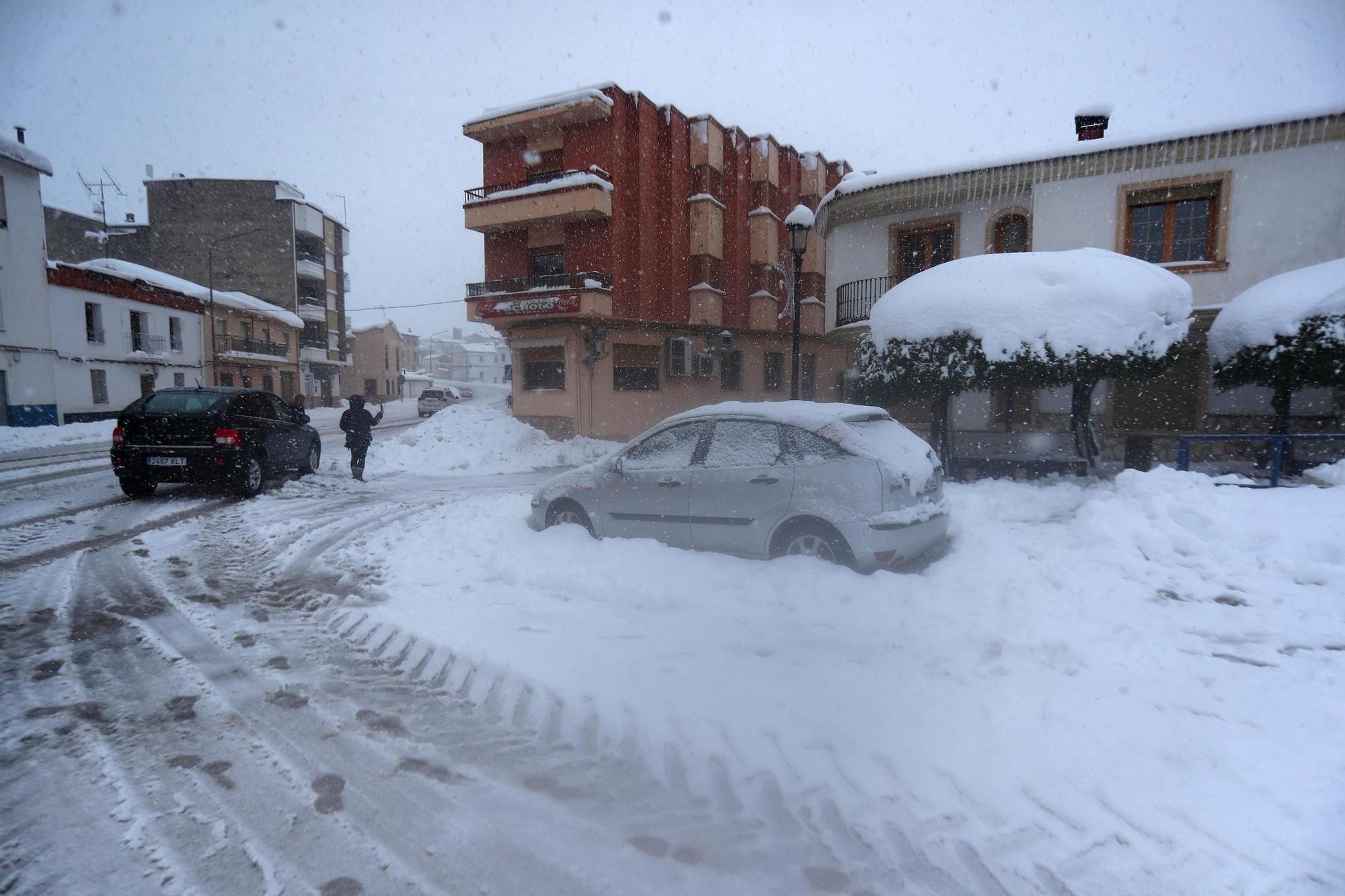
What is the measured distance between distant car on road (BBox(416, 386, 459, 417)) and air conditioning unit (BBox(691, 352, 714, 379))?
16672 mm

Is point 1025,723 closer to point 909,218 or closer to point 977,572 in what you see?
point 977,572

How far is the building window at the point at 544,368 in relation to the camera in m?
21.8

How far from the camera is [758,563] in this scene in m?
5.21

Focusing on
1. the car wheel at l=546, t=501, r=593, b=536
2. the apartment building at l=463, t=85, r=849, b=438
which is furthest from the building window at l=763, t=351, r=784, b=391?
the car wheel at l=546, t=501, r=593, b=536

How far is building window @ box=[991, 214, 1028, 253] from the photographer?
1486cm

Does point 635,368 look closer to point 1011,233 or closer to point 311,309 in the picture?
point 1011,233

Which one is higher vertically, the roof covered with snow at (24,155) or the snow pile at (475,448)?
the roof covered with snow at (24,155)

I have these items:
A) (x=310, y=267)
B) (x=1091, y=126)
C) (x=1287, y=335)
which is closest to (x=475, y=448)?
(x=1287, y=335)

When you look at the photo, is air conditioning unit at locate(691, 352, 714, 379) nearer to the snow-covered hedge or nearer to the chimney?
the chimney

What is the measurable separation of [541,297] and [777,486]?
17023mm

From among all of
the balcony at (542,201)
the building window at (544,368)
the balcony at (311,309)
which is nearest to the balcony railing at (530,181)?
the balcony at (542,201)

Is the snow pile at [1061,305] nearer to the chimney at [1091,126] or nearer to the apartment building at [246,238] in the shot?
the chimney at [1091,126]

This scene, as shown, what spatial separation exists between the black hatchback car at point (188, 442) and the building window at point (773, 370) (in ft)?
71.3

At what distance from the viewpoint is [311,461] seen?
12.2 meters
